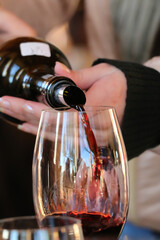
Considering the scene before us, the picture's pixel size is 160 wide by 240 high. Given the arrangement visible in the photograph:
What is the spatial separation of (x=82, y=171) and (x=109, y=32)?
3.35 ft

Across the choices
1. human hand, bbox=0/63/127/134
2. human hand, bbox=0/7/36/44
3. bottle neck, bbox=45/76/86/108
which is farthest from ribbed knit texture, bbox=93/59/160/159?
human hand, bbox=0/7/36/44

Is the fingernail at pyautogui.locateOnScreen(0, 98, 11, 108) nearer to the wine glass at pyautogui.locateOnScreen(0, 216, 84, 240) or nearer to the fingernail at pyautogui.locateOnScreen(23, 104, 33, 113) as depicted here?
the fingernail at pyautogui.locateOnScreen(23, 104, 33, 113)

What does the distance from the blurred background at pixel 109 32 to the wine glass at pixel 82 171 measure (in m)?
0.49

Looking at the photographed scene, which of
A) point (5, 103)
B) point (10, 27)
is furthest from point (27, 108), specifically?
point (10, 27)

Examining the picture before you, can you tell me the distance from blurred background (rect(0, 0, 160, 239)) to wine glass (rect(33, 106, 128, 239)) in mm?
494

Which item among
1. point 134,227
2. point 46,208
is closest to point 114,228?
point 46,208

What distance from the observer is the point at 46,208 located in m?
0.42

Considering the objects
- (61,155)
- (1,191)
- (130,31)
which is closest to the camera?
(61,155)

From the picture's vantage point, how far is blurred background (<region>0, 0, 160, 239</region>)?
108cm

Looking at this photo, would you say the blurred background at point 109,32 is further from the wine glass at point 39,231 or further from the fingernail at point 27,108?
the wine glass at point 39,231

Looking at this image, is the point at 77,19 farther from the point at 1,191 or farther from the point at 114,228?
the point at 114,228

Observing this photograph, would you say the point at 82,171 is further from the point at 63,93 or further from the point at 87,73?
the point at 87,73

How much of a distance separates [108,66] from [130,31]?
2.17ft

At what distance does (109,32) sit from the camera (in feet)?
4.47
